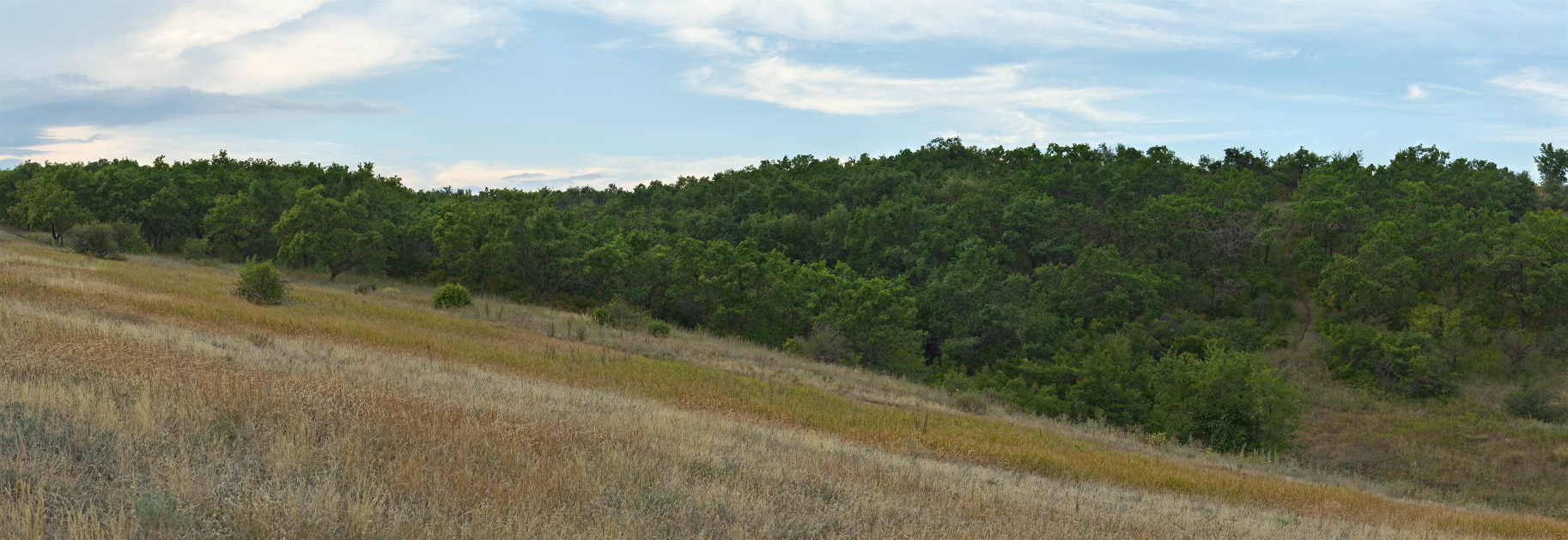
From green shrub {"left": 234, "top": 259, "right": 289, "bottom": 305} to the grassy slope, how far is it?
23.8 ft

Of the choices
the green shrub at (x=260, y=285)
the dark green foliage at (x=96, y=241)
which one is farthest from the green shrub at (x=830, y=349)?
the dark green foliage at (x=96, y=241)

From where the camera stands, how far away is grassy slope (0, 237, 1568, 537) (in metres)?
5.04

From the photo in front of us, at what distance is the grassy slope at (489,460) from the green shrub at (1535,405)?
3264 centimetres

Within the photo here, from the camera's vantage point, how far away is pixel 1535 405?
1531 inches

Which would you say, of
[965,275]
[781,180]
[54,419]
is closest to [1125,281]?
[965,275]

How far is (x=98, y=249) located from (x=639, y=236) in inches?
1079

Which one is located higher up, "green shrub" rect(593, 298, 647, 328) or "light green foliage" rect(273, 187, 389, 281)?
"light green foliage" rect(273, 187, 389, 281)

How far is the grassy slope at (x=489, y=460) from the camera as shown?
16.5 feet

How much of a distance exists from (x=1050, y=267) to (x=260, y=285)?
47540 mm

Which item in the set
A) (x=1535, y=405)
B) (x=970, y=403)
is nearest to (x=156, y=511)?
(x=970, y=403)

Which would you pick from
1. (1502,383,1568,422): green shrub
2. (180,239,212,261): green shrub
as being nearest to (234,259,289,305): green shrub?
(180,239,212,261): green shrub

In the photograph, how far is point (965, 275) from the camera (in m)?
52.6

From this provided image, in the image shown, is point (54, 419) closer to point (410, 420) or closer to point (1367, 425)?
point (410, 420)

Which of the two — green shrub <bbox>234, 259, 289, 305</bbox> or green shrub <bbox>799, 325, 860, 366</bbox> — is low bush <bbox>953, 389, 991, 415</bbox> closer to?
green shrub <bbox>799, 325, 860, 366</bbox>
